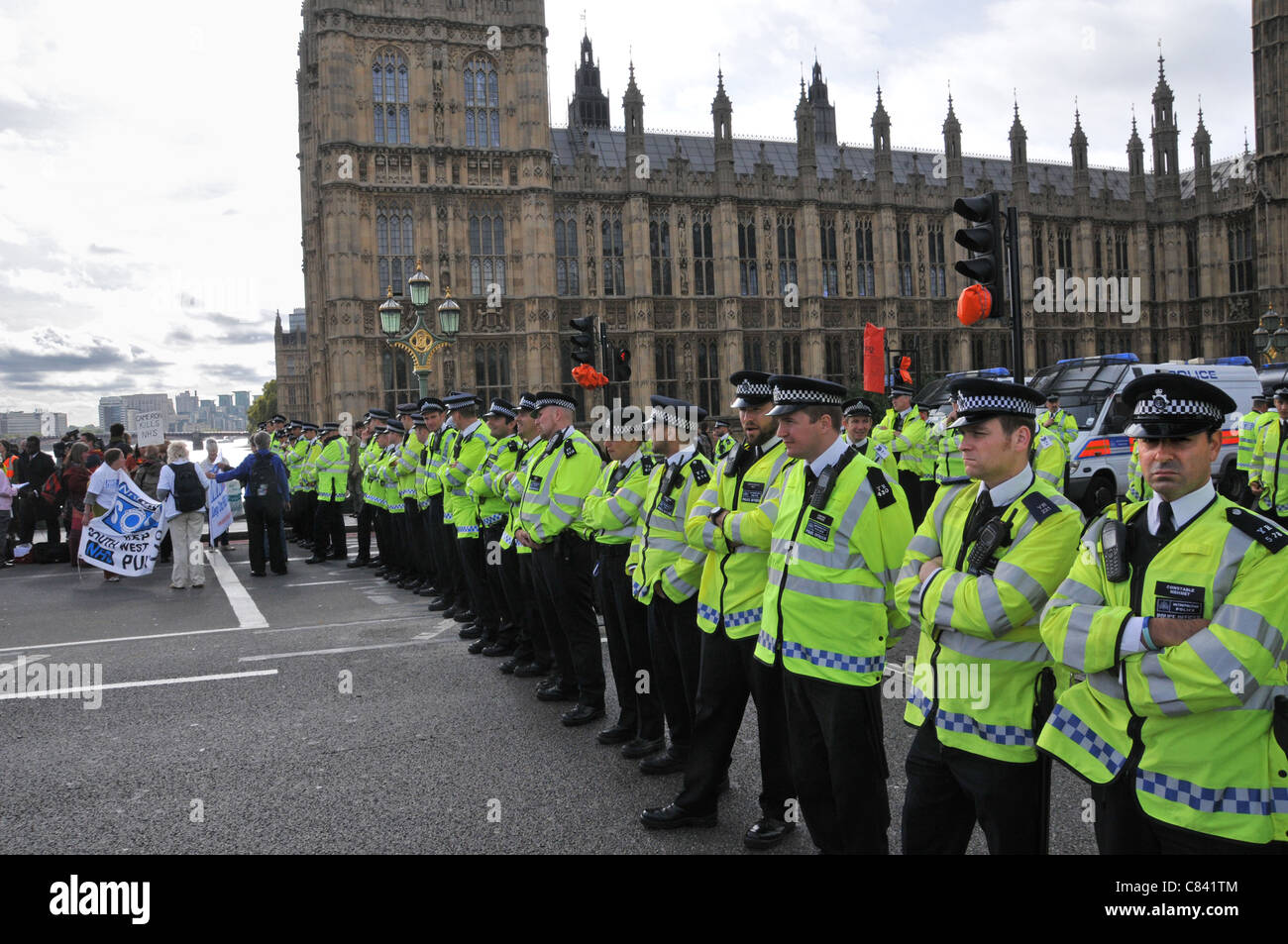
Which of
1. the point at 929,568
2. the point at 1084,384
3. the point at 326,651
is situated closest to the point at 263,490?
the point at 326,651

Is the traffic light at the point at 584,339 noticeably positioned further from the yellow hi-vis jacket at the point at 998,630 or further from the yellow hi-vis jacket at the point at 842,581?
the yellow hi-vis jacket at the point at 998,630

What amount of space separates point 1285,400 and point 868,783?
8.32 metres

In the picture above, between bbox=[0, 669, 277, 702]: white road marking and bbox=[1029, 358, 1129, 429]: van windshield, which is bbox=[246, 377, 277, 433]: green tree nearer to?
bbox=[1029, 358, 1129, 429]: van windshield

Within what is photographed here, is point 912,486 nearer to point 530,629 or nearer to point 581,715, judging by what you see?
point 530,629

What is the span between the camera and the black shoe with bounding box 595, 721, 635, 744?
5.64 meters

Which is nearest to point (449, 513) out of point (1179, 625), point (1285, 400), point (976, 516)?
point (976, 516)

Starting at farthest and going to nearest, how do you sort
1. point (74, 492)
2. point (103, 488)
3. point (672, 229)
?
point (672, 229) → point (74, 492) → point (103, 488)

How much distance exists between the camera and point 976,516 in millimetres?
3145

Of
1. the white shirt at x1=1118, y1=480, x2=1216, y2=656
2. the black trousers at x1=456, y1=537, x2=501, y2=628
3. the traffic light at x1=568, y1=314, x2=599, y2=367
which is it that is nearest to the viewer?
the white shirt at x1=1118, y1=480, x2=1216, y2=656

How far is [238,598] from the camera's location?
1102cm

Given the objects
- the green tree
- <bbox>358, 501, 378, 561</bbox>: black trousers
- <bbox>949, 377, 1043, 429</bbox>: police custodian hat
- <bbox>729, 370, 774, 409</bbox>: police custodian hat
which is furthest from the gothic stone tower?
the green tree

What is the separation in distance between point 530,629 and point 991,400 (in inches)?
196

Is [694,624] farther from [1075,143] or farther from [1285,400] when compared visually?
[1075,143]

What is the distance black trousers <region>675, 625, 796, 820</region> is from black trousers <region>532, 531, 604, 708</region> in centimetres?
180
